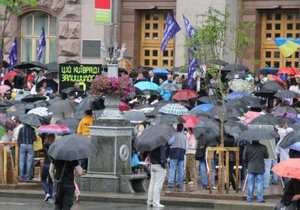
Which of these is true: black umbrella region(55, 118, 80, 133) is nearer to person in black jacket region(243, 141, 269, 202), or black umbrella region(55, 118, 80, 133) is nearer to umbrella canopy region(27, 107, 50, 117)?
umbrella canopy region(27, 107, 50, 117)

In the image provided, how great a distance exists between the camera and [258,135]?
24.5 m

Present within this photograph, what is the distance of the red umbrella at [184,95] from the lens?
33375 millimetres

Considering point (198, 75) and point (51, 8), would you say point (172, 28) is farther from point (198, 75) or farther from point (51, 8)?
point (51, 8)

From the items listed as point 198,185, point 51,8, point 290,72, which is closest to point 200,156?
point 198,185

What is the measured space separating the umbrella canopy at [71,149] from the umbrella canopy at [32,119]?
738cm

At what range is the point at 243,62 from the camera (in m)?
42.7

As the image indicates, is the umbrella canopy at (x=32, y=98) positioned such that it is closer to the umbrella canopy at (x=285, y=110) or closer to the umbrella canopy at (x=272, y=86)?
the umbrella canopy at (x=272, y=86)

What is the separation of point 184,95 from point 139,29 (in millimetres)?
12837

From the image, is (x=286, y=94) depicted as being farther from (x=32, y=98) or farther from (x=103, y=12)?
(x=32, y=98)

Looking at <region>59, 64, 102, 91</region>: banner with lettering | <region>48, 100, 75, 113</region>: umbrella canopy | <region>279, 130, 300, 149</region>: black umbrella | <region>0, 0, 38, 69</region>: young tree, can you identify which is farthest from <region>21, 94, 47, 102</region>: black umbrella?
<region>279, 130, 300, 149</region>: black umbrella

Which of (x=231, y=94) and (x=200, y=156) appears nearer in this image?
(x=200, y=156)

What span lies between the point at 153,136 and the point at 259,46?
20.2 metres

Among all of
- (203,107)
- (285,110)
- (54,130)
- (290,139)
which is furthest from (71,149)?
(203,107)

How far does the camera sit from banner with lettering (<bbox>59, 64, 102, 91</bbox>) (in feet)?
112
